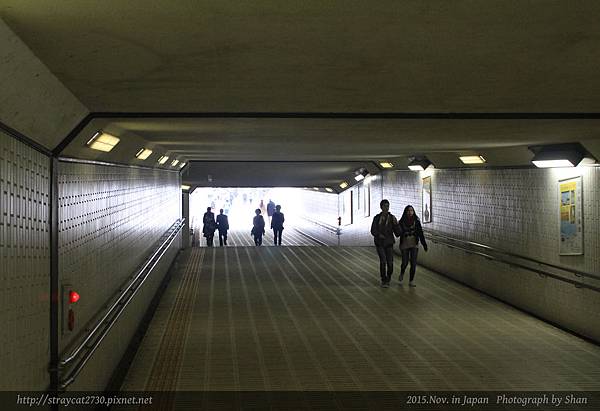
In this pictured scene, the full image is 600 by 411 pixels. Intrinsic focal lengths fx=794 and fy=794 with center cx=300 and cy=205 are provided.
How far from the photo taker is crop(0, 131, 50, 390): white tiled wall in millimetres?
3865

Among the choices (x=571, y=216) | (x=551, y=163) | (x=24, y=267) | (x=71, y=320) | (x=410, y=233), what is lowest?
(x=71, y=320)

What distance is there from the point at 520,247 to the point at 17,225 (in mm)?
8288

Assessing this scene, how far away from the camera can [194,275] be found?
1454cm

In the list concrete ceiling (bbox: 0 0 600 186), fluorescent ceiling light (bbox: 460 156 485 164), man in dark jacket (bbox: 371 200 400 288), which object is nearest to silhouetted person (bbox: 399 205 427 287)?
man in dark jacket (bbox: 371 200 400 288)

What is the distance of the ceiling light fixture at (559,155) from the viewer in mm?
8898

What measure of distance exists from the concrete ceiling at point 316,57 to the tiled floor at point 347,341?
230 centimetres

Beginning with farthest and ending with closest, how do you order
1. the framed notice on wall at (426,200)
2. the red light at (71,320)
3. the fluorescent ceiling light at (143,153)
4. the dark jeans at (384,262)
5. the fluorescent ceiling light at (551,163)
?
the framed notice on wall at (426,200) < the dark jeans at (384,262) < the fluorescent ceiling light at (143,153) < the fluorescent ceiling light at (551,163) < the red light at (71,320)

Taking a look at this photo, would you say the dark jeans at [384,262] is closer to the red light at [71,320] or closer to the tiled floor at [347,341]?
the tiled floor at [347,341]

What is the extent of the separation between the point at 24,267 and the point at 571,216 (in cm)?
692

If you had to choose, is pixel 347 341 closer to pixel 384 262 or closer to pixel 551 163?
pixel 551 163

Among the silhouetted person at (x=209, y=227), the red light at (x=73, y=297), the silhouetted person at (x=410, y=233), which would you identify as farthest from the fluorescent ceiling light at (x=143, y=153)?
the silhouetted person at (x=209, y=227)

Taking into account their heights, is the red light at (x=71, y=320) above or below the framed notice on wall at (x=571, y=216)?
below

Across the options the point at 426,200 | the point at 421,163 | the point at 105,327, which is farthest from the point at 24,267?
the point at 426,200

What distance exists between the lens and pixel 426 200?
1583 centimetres
